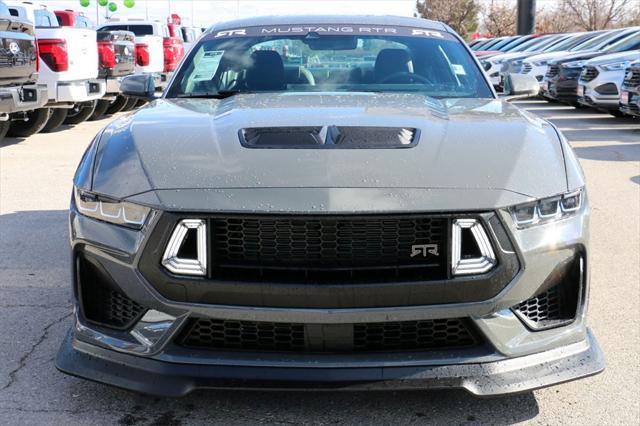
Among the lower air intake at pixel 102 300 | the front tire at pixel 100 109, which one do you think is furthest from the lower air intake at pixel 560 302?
the front tire at pixel 100 109

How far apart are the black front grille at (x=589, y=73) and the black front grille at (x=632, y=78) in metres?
1.80

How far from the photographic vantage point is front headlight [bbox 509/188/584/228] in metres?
2.96

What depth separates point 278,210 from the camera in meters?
2.85

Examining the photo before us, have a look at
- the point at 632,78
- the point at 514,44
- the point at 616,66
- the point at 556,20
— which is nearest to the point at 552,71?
the point at 616,66

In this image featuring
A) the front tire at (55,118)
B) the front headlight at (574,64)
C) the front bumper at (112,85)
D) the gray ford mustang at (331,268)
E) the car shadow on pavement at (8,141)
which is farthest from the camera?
the front headlight at (574,64)

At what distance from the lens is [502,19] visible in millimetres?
Result: 68938

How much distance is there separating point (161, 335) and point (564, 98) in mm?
16303

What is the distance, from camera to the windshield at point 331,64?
15.1ft

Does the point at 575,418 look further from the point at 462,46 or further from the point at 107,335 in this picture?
the point at 462,46

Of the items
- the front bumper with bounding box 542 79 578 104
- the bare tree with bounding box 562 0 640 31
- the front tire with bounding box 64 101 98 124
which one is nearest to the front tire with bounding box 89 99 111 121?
the front tire with bounding box 64 101 98 124

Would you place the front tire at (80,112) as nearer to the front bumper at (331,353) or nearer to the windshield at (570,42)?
the front bumper at (331,353)

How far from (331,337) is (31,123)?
10.8m

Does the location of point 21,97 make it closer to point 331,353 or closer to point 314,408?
point 314,408

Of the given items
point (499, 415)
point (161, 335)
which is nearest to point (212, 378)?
point (161, 335)
